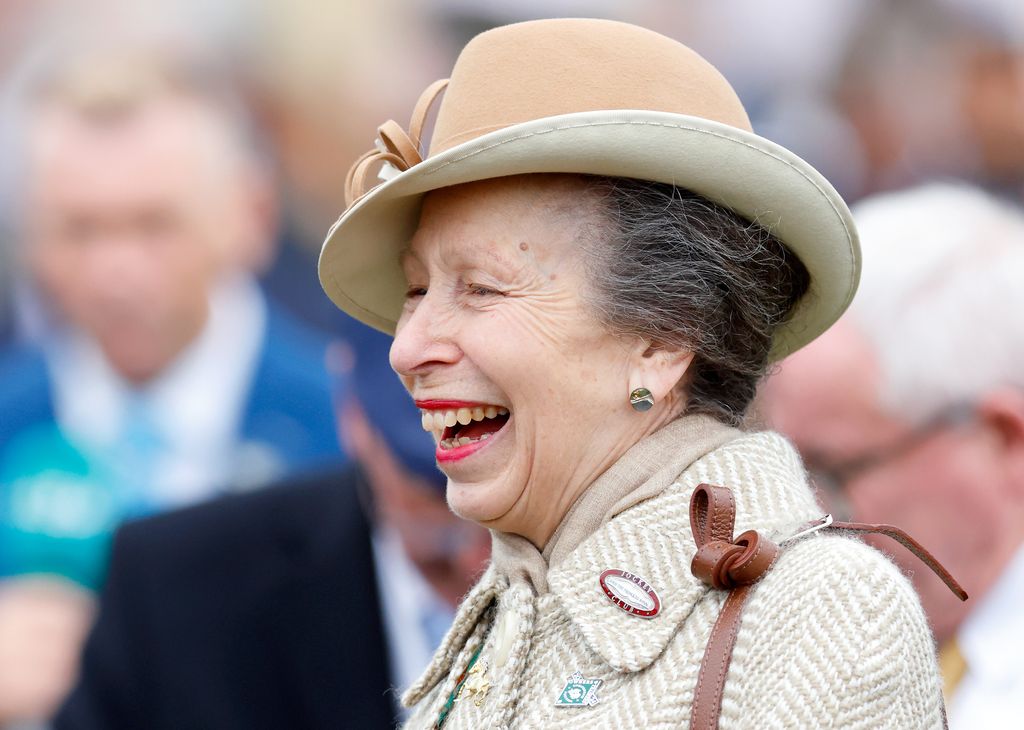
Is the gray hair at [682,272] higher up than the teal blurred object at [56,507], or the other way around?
the gray hair at [682,272]

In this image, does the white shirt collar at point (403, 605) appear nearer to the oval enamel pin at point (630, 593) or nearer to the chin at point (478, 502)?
the chin at point (478, 502)

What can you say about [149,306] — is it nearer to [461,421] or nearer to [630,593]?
[461,421]

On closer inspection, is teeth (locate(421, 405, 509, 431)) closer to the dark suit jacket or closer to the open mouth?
the open mouth

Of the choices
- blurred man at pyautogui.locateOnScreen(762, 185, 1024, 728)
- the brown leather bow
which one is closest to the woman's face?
the brown leather bow

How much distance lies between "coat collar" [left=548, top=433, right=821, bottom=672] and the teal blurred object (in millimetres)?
4261

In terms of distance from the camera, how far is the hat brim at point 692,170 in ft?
7.91

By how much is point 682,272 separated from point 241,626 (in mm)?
3004

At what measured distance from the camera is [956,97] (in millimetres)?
6781

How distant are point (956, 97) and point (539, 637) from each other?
5048 mm

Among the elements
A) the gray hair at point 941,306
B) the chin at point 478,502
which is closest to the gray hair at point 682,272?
the chin at point 478,502

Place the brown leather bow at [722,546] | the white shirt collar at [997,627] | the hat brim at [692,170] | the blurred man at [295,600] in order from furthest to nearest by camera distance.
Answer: the blurred man at [295,600] < the white shirt collar at [997,627] < the hat brim at [692,170] < the brown leather bow at [722,546]

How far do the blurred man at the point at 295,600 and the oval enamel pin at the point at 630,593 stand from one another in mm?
2440

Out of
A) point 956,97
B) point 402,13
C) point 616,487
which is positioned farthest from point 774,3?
point 616,487

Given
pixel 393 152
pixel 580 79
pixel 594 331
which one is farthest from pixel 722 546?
pixel 393 152
